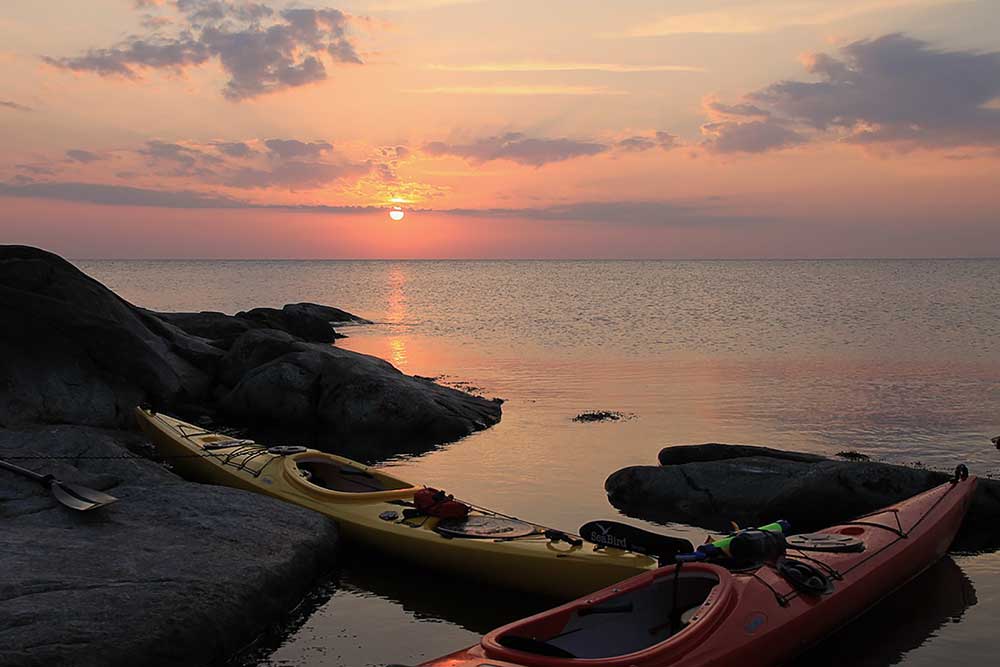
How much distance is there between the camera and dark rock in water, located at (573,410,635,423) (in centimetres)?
1988

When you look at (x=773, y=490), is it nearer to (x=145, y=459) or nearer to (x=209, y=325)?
(x=145, y=459)

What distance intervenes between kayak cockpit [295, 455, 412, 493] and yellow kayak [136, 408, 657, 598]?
1 cm

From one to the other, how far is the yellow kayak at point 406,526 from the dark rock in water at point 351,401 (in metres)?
4.42

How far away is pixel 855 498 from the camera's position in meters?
12.1

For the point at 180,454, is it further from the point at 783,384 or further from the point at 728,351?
the point at 728,351

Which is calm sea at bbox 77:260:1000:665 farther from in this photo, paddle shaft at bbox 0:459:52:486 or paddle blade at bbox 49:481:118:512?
paddle shaft at bbox 0:459:52:486

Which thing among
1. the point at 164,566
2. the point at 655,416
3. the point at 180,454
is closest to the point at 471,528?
the point at 164,566

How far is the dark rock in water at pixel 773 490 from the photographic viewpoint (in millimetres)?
12062

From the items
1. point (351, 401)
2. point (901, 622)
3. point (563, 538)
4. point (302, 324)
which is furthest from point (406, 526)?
point (302, 324)

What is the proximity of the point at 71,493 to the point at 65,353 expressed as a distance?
7.74 meters

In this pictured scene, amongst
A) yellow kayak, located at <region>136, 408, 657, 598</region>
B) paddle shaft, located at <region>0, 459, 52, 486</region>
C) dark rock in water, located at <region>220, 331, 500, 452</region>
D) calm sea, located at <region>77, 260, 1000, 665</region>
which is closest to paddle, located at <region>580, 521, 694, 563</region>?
yellow kayak, located at <region>136, 408, 657, 598</region>

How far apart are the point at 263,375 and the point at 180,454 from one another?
5.86 metres

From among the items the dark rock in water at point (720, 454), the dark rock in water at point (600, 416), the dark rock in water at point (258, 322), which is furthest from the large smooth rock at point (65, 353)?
the dark rock in water at point (720, 454)

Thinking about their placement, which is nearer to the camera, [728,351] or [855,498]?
[855,498]
